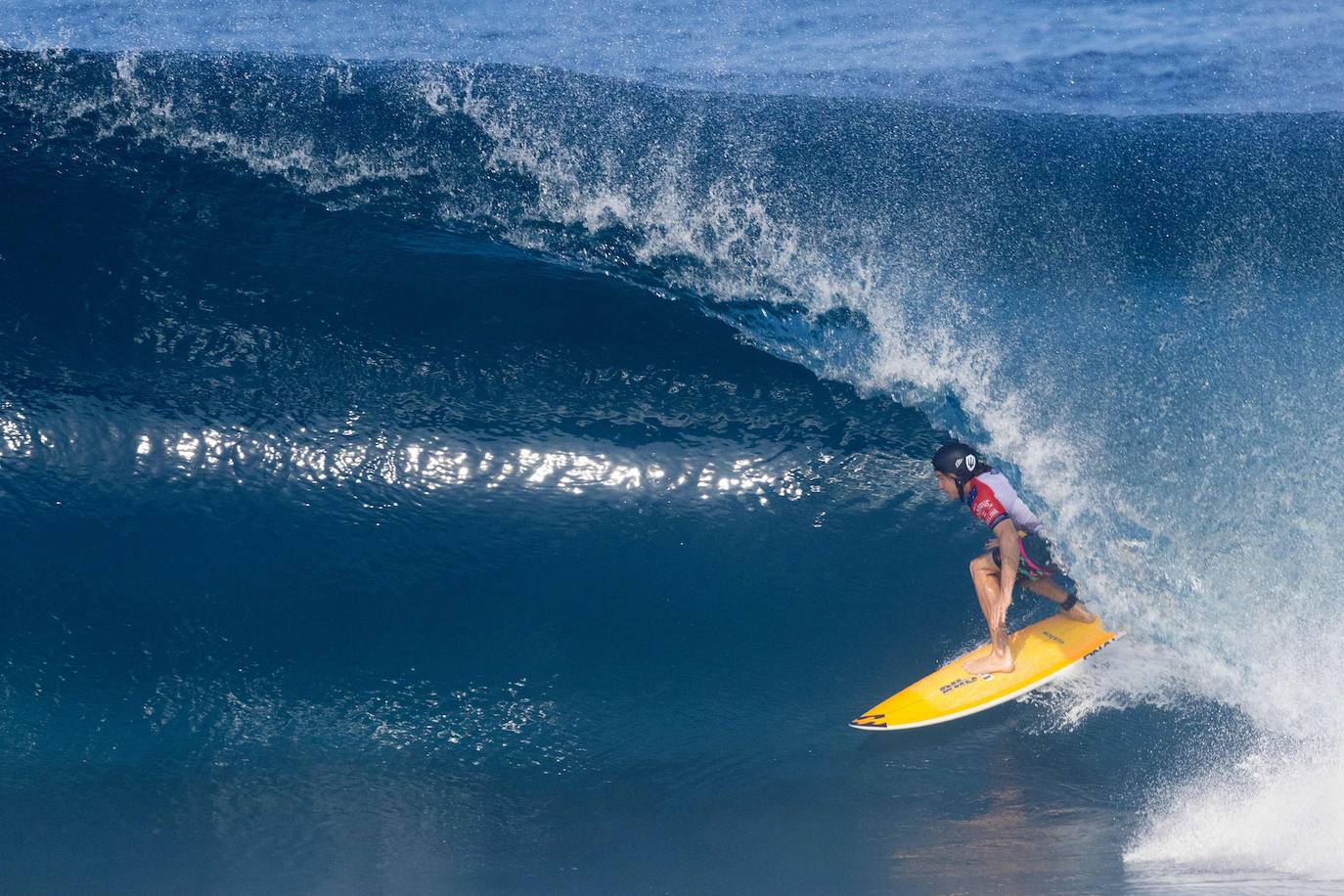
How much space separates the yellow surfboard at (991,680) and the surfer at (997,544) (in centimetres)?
6

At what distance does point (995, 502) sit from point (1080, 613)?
0.86m

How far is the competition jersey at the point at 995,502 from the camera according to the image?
467 cm

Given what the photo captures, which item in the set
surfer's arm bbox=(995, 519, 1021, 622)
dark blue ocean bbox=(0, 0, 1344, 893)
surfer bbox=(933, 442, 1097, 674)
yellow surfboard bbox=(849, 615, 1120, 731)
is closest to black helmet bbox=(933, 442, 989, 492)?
surfer bbox=(933, 442, 1097, 674)

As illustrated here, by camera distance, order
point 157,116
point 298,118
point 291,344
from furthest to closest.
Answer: point 298,118 → point 157,116 → point 291,344

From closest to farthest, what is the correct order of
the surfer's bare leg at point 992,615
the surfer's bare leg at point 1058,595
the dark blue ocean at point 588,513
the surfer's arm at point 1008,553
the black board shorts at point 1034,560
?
the dark blue ocean at point 588,513 → the surfer's arm at point 1008,553 → the surfer's bare leg at point 992,615 → the black board shorts at point 1034,560 → the surfer's bare leg at point 1058,595

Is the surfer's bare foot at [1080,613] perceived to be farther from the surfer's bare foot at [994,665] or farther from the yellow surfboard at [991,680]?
the surfer's bare foot at [994,665]

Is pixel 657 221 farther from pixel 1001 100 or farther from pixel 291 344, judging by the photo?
pixel 1001 100

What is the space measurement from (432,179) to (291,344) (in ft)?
5.29

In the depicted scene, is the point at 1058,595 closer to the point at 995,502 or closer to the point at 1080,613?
the point at 1080,613

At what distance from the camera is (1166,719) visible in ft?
15.2

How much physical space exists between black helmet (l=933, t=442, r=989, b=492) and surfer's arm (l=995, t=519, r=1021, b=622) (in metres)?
0.25

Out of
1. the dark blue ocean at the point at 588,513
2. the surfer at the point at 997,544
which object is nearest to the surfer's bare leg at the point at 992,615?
the surfer at the point at 997,544

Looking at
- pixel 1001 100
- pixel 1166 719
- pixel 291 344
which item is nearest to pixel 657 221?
pixel 291 344

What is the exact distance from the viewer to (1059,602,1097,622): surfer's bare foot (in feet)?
16.5
